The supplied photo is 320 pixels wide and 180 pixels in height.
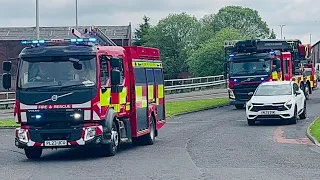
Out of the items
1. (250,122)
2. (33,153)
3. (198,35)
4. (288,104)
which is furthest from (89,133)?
(198,35)

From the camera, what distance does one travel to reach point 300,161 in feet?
52.7

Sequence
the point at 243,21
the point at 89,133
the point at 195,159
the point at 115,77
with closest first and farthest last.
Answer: the point at 195,159 → the point at 89,133 → the point at 115,77 → the point at 243,21

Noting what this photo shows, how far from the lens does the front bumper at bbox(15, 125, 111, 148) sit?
1703 cm

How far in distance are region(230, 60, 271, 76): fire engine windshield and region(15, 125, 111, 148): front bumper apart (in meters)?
19.8

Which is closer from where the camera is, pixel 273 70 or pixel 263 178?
pixel 263 178

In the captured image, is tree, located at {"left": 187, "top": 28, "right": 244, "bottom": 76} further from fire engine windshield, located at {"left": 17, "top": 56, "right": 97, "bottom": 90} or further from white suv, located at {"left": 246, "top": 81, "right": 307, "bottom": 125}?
fire engine windshield, located at {"left": 17, "top": 56, "right": 97, "bottom": 90}

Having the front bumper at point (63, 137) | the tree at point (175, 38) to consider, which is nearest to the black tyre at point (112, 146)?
the front bumper at point (63, 137)

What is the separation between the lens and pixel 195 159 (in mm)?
16562

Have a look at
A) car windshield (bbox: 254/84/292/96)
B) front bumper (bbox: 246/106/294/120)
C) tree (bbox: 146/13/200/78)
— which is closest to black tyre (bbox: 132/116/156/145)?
front bumper (bbox: 246/106/294/120)

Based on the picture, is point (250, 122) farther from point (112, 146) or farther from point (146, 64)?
point (112, 146)

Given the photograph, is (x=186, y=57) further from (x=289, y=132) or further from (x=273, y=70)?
(x=289, y=132)

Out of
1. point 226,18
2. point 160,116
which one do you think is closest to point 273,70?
point 160,116

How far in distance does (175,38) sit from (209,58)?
1560 centimetres

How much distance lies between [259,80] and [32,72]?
20.3 meters
